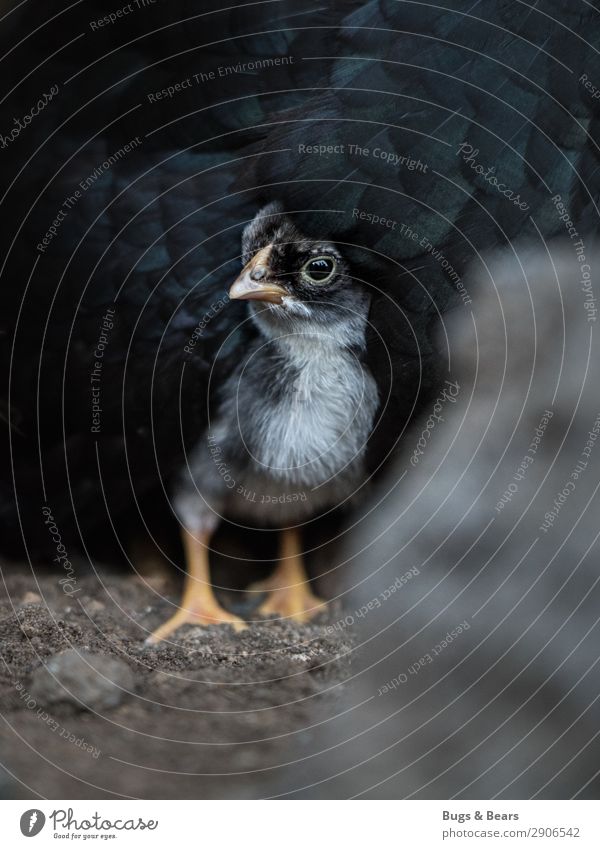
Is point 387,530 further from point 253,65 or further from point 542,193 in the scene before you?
point 253,65

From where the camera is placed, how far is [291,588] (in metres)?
1.05

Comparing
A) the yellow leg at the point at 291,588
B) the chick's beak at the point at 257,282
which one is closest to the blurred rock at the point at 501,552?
the yellow leg at the point at 291,588

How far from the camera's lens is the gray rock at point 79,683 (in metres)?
0.92

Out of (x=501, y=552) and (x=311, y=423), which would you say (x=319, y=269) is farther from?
(x=501, y=552)

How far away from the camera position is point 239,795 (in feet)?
3.00

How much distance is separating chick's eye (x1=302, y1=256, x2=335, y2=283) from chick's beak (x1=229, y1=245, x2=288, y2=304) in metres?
0.04

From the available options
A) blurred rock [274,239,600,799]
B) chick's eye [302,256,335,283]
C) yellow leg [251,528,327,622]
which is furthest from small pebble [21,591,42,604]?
chick's eye [302,256,335,283]

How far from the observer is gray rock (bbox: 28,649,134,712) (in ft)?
3.02

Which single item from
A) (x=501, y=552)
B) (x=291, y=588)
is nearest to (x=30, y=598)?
(x=291, y=588)

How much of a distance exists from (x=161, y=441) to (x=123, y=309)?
166mm

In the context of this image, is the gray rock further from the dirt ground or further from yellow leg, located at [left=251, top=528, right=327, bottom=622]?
yellow leg, located at [left=251, top=528, right=327, bottom=622]

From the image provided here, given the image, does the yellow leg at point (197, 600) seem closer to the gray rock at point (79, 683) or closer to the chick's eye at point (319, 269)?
the gray rock at point (79, 683)
